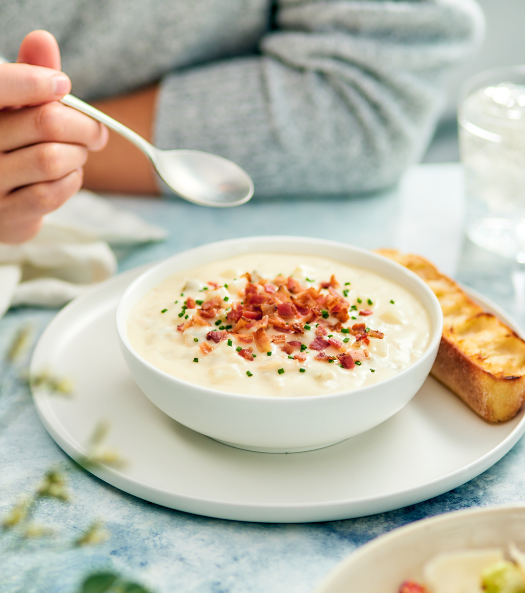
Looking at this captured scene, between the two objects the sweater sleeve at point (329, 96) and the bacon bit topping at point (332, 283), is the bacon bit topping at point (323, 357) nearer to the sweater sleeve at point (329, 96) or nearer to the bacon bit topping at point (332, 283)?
the bacon bit topping at point (332, 283)

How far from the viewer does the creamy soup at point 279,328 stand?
36.7 inches

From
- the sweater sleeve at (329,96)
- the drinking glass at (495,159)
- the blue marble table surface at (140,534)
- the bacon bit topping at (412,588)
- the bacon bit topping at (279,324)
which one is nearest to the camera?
the bacon bit topping at (412,588)

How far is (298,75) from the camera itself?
194cm

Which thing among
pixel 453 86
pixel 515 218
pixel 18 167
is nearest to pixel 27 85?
pixel 18 167

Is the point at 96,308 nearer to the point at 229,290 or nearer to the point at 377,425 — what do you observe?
the point at 229,290

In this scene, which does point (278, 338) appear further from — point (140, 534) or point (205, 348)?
point (140, 534)

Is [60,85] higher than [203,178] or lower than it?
higher

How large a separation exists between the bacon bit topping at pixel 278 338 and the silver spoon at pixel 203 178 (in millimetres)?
442

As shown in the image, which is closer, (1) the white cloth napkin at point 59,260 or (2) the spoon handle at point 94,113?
(2) the spoon handle at point 94,113

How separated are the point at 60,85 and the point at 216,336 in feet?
1.73

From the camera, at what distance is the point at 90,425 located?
3.29ft

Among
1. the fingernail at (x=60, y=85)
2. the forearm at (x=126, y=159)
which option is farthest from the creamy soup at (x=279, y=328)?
the forearm at (x=126, y=159)

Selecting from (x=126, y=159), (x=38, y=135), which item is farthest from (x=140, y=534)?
(x=126, y=159)

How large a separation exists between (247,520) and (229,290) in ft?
1.56
